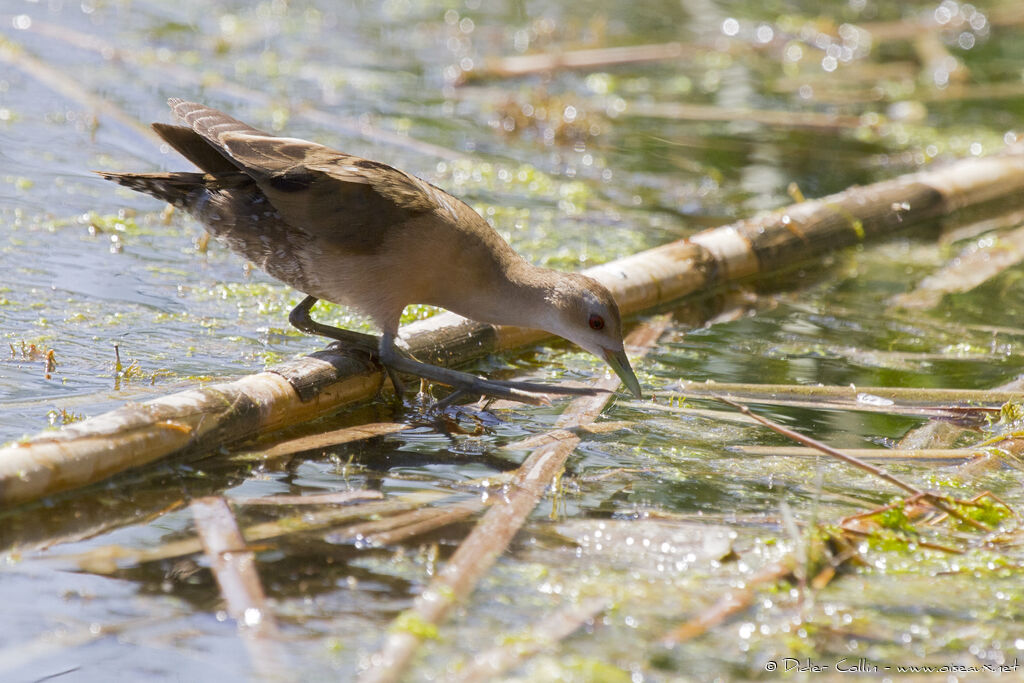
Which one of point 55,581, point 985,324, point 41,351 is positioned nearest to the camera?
point 55,581

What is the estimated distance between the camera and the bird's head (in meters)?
4.66

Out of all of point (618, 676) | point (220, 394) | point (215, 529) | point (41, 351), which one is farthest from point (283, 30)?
point (618, 676)

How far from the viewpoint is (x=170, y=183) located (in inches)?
186

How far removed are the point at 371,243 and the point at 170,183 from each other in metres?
0.88

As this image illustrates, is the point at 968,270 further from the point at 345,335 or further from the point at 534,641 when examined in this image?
the point at 534,641

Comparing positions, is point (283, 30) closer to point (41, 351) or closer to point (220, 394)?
point (41, 351)

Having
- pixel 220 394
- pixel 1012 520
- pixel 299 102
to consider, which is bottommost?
pixel 1012 520

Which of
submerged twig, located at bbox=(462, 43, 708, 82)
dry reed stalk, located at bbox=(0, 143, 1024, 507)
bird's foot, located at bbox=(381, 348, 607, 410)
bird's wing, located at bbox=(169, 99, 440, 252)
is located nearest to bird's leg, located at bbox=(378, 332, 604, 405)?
bird's foot, located at bbox=(381, 348, 607, 410)

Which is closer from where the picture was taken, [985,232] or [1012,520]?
[1012,520]

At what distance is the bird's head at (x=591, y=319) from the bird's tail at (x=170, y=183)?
1466mm

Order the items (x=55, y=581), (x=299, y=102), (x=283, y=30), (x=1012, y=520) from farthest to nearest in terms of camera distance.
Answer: (x=283, y=30) < (x=299, y=102) < (x=1012, y=520) < (x=55, y=581)

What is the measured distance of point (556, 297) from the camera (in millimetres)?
4727

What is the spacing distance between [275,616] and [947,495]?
90.8 inches

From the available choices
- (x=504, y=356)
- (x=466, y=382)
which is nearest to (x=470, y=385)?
(x=466, y=382)
